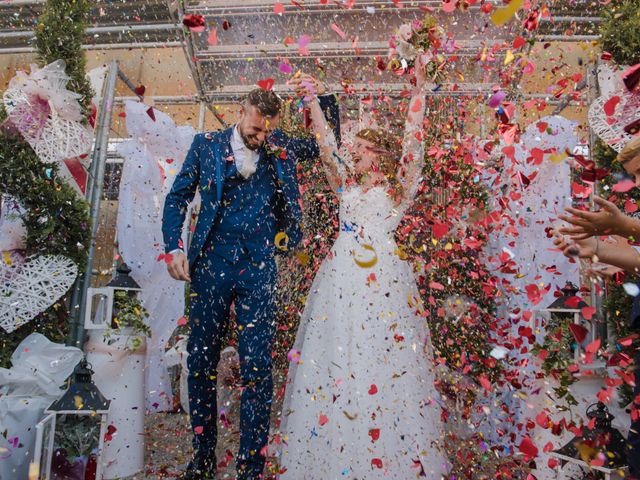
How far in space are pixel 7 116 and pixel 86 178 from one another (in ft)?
1.87

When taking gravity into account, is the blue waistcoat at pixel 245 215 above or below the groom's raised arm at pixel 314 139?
below

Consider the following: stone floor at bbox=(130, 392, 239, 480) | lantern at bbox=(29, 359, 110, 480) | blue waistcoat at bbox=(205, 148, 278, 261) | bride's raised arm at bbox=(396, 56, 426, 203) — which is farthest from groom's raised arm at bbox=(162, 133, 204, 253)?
stone floor at bbox=(130, 392, 239, 480)

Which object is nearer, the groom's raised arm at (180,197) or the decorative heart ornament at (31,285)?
the groom's raised arm at (180,197)

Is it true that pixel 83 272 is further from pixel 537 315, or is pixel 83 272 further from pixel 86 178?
pixel 537 315

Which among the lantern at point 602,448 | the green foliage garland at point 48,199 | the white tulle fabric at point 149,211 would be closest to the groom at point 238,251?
the green foliage garland at point 48,199

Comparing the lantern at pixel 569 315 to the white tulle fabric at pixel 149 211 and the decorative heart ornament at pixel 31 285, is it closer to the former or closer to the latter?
the white tulle fabric at pixel 149 211

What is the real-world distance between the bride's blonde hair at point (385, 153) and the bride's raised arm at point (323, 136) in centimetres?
20

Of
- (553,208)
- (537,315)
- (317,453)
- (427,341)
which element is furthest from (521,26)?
(317,453)

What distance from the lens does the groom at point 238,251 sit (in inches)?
97.5

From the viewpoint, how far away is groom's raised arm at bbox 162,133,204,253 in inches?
102

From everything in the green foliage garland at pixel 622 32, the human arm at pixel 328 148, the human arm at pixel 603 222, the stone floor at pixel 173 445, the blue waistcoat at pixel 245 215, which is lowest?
the stone floor at pixel 173 445

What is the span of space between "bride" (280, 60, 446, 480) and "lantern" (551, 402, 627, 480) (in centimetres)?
61

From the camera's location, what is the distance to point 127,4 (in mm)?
5875

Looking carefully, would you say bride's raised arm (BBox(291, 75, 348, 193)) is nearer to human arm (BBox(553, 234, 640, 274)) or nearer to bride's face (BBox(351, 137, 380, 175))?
bride's face (BBox(351, 137, 380, 175))
